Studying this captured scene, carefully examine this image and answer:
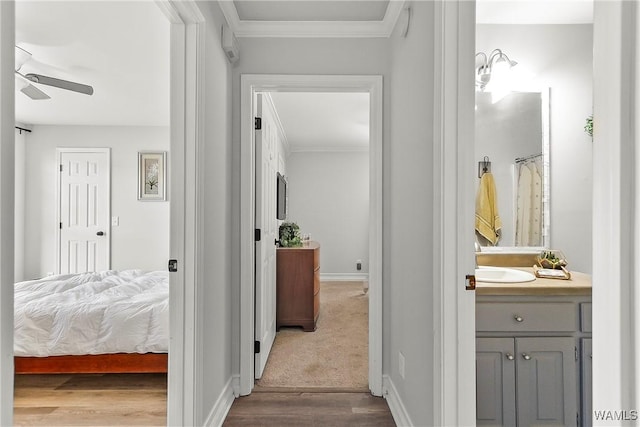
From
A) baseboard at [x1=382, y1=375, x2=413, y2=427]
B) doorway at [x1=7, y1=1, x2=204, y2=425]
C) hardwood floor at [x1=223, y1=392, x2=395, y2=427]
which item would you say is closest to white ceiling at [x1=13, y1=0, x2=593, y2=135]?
doorway at [x1=7, y1=1, x2=204, y2=425]

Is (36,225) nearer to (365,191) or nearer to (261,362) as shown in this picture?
(261,362)

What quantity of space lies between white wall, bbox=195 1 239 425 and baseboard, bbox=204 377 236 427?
0.02 metres

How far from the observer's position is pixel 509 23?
7.45ft

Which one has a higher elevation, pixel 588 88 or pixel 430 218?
pixel 588 88

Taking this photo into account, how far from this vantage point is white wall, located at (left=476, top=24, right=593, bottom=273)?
2.21 metres

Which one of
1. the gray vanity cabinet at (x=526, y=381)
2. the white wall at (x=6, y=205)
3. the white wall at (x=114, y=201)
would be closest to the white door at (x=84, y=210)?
the white wall at (x=114, y=201)

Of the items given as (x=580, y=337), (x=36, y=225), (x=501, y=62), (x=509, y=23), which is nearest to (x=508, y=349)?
(x=580, y=337)

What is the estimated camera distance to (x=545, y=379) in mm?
1657

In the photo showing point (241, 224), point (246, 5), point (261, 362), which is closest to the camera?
point (246, 5)

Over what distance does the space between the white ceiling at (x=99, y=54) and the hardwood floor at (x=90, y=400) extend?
2.44 meters

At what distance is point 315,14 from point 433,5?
990 millimetres

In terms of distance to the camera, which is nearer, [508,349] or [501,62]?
[508,349]

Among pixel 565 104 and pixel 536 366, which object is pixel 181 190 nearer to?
pixel 536 366

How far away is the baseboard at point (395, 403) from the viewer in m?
1.90
